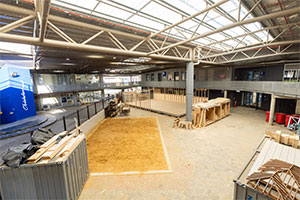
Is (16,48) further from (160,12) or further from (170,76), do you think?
(170,76)

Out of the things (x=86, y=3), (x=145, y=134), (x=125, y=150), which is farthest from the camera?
(x=145, y=134)

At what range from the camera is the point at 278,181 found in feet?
7.86

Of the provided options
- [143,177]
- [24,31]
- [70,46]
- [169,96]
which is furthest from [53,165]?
[169,96]

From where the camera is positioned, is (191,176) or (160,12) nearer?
(191,176)

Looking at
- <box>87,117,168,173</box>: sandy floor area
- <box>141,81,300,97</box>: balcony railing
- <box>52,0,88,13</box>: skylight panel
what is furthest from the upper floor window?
<box>52,0,88,13</box>: skylight panel

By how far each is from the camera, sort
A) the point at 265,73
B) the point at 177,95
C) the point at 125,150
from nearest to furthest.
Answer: the point at 125,150 → the point at 265,73 → the point at 177,95

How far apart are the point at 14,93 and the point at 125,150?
Result: 37.3 ft

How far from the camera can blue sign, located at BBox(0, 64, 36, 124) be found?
10258mm

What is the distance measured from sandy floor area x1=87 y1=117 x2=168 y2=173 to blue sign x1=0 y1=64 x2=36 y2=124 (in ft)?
25.0

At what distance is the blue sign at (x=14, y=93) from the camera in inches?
404

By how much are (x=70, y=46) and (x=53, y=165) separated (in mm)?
4500

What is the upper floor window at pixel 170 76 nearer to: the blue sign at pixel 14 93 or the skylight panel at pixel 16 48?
the skylight panel at pixel 16 48

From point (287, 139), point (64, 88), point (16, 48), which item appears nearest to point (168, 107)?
point (287, 139)

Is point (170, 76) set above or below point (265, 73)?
above
